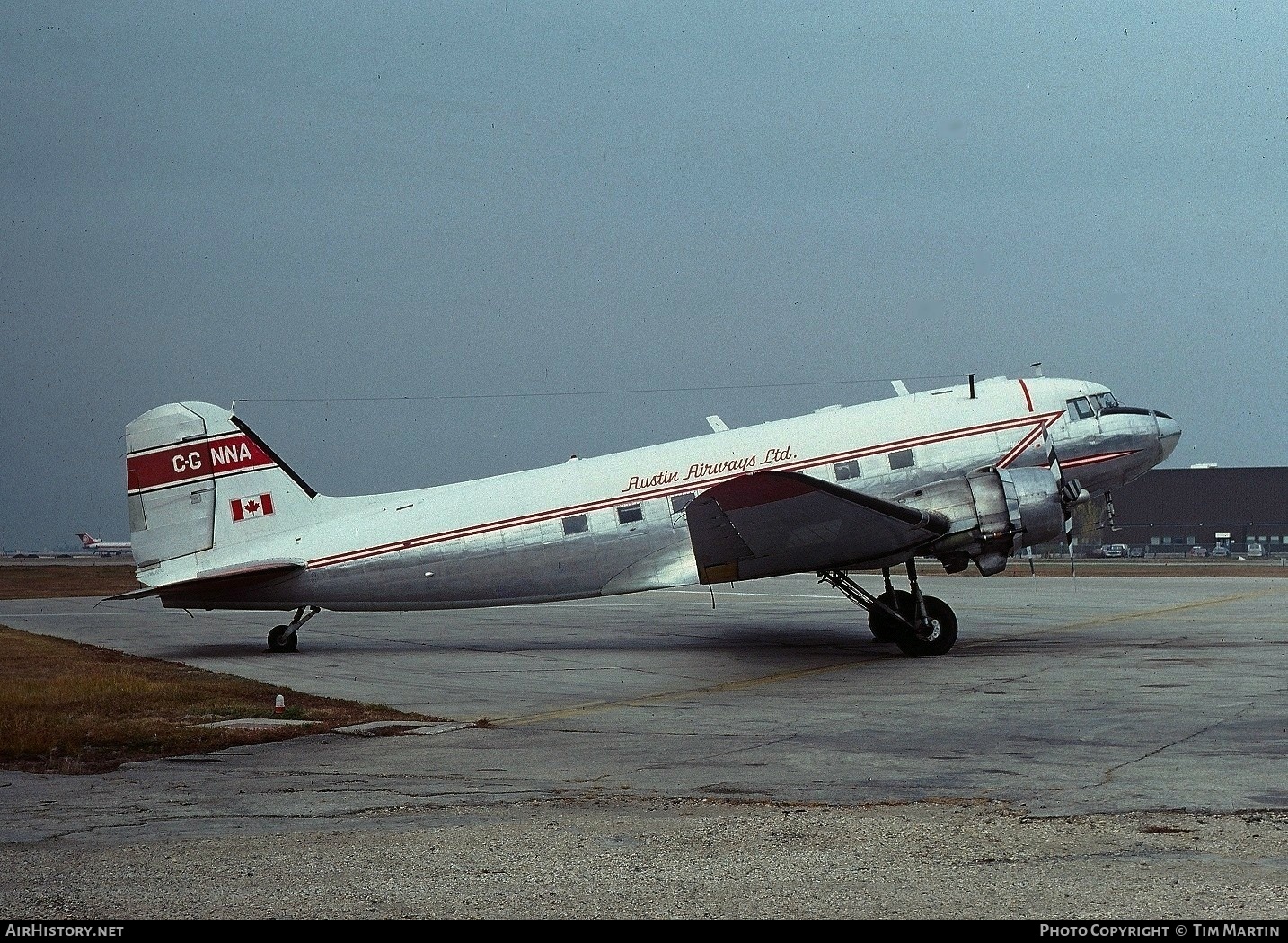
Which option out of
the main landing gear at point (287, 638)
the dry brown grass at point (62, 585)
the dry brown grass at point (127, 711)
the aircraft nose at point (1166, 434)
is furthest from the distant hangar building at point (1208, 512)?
the dry brown grass at point (127, 711)

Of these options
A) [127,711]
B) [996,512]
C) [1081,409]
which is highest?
[1081,409]

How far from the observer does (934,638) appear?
62.7 feet

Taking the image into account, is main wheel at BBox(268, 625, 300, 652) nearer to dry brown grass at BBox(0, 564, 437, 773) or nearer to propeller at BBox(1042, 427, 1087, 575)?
dry brown grass at BBox(0, 564, 437, 773)

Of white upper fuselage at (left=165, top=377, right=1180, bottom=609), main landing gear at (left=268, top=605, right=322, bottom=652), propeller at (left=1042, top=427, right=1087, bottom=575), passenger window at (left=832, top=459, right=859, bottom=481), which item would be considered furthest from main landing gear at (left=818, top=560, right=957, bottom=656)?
main landing gear at (left=268, top=605, right=322, bottom=652)

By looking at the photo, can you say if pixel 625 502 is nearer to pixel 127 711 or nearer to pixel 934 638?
pixel 934 638

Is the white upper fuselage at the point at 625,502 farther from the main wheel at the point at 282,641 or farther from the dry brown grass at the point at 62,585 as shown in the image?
the dry brown grass at the point at 62,585

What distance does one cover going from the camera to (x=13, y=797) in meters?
8.99

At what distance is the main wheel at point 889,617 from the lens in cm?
1942

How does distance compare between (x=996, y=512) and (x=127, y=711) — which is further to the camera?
(x=996, y=512)

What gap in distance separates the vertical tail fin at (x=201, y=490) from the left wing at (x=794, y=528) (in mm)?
7735

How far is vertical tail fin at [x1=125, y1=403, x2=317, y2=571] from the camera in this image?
20.9m

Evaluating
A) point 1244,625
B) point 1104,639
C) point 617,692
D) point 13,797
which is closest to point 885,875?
point 13,797

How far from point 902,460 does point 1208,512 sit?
104 m

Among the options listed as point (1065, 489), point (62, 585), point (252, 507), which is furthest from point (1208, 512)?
point (252, 507)
